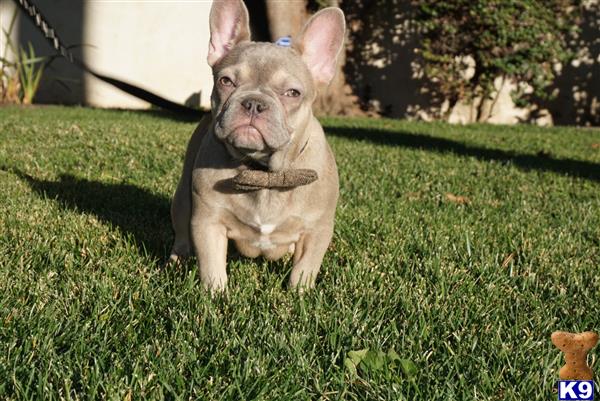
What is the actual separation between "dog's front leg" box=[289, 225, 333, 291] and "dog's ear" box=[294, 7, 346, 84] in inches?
27.6

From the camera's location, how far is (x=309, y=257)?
2861 millimetres

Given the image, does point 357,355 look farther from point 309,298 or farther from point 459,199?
point 459,199

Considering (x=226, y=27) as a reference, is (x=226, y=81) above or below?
below

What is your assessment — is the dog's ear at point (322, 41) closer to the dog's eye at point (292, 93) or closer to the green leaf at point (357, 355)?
the dog's eye at point (292, 93)

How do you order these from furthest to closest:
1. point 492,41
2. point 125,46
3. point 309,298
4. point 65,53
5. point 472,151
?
point 125,46 → point 492,41 → point 472,151 → point 65,53 → point 309,298

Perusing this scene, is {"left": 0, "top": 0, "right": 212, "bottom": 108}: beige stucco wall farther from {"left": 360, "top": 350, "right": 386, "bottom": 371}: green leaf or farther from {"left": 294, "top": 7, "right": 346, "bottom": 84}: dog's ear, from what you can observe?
{"left": 360, "top": 350, "right": 386, "bottom": 371}: green leaf

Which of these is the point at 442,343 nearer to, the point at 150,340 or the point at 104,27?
the point at 150,340

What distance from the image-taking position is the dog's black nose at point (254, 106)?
258cm

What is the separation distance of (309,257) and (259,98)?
706 millimetres

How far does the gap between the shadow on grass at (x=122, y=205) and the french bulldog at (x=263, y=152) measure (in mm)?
590

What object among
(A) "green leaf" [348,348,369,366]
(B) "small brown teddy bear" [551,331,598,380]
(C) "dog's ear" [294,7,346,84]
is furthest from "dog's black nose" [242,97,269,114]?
(B) "small brown teddy bear" [551,331,598,380]

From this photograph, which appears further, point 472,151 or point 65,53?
point 472,151

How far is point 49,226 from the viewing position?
3.53 m

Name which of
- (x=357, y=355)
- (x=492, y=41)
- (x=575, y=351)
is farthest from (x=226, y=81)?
(x=492, y=41)
